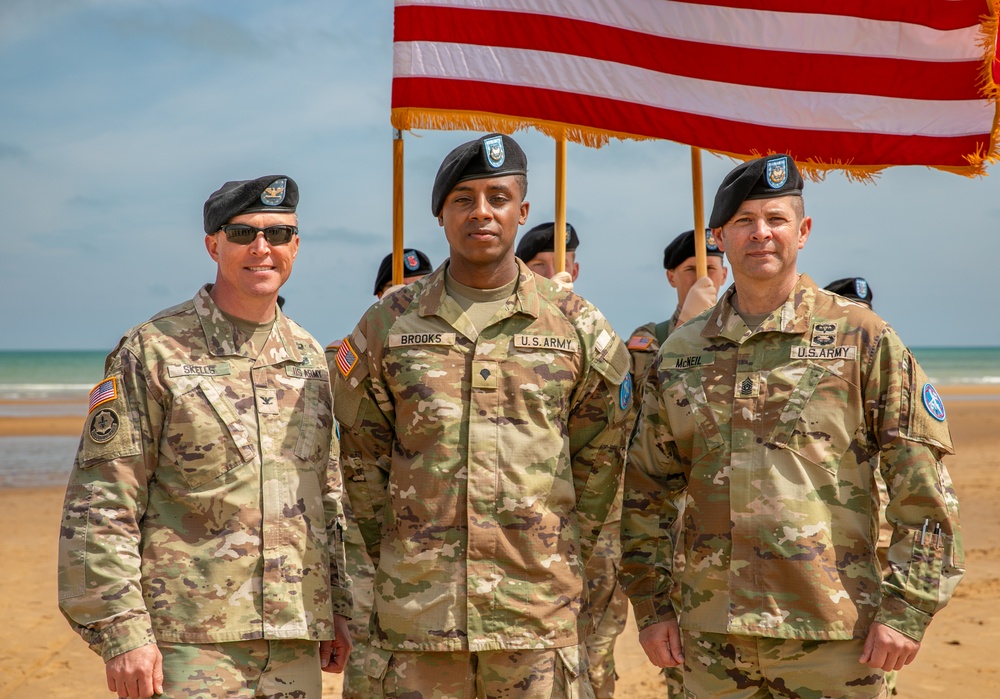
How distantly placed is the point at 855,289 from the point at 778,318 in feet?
8.85

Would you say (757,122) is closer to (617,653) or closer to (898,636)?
(898,636)

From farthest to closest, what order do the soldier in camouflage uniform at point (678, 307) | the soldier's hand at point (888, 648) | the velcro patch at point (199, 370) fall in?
the soldier in camouflage uniform at point (678, 307)
the velcro patch at point (199, 370)
the soldier's hand at point (888, 648)

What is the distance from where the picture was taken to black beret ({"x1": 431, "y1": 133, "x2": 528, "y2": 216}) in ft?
11.4

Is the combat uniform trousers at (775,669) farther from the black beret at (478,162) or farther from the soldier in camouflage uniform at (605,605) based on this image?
the black beret at (478,162)

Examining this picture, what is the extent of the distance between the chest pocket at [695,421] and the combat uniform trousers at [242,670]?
147cm

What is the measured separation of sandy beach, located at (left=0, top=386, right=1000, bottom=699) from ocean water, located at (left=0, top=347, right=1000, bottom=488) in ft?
7.11

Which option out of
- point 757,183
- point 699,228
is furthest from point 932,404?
point 699,228

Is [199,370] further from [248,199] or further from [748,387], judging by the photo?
[748,387]

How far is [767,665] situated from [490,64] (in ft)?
10.3

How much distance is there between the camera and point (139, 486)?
3314mm

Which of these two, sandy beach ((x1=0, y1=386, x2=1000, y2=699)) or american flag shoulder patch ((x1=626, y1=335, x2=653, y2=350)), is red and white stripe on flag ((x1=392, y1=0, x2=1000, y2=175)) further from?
sandy beach ((x1=0, y1=386, x2=1000, y2=699))

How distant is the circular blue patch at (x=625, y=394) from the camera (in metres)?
3.56

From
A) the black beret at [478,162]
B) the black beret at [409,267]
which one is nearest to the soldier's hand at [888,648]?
the black beret at [478,162]

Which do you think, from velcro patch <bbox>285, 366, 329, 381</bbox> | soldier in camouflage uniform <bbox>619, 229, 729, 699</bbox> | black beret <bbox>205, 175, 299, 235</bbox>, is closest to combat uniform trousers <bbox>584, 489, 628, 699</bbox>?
soldier in camouflage uniform <bbox>619, 229, 729, 699</bbox>
